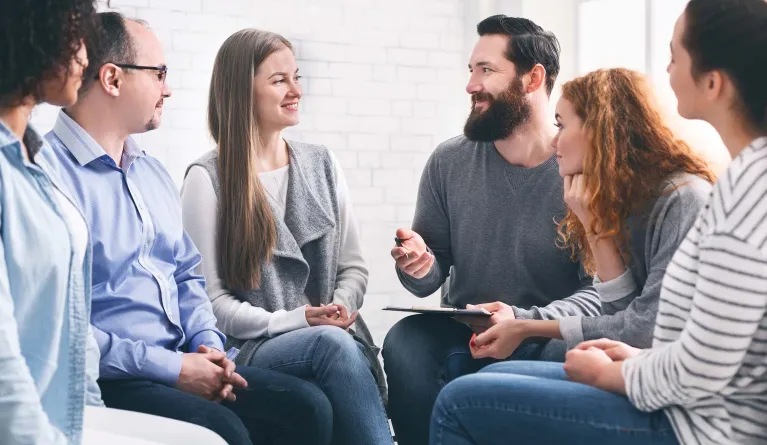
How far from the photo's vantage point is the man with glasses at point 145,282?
2062 mm


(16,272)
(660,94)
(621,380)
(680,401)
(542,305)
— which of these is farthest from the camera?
(542,305)

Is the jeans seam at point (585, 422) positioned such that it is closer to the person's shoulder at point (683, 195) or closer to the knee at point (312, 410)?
the person's shoulder at point (683, 195)

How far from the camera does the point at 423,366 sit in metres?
2.52

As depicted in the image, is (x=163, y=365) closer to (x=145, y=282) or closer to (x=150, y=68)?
(x=145, y=282)

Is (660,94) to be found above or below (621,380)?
above

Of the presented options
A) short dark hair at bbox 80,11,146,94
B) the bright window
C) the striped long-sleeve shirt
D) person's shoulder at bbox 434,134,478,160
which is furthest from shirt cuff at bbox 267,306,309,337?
the bright window

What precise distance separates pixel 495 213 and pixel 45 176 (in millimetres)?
1593

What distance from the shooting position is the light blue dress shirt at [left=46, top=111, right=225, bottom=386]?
2100 millimetres

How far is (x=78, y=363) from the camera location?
4.69 feet

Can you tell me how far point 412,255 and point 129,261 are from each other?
894 mm

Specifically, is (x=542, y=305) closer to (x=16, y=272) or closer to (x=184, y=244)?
(x=184, y=244)

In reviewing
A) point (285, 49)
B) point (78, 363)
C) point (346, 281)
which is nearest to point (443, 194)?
→ point (346, 281)

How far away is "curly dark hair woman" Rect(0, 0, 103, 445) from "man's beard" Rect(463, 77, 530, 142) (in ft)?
5.12

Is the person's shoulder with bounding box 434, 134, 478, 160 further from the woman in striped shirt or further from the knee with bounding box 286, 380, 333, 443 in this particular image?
the woman in striped shirt
